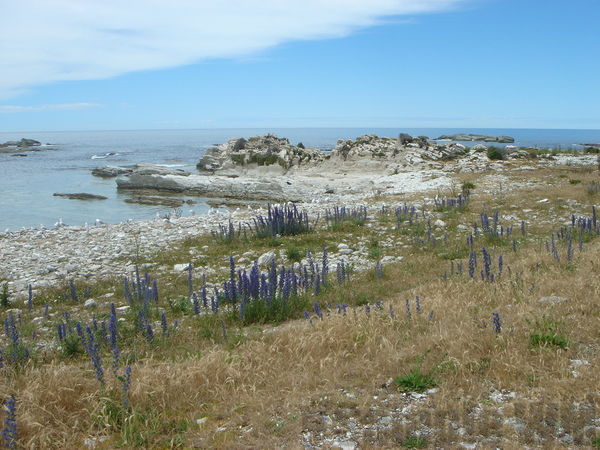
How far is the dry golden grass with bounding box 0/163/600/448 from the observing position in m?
4.62

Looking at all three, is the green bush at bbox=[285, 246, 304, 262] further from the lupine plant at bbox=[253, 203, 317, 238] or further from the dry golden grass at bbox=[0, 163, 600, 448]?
the dry golden grass at bbox=[0, 163, 600, 448]

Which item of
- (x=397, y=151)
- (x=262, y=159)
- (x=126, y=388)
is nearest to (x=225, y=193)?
(x=262, y=159)

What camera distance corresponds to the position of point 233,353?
20.9 ft

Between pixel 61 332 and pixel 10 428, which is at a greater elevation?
pixel 10 428

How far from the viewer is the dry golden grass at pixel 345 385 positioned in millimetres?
4621

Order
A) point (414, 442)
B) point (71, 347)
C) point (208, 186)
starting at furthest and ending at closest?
point (208, 186)
point (71, 347)
point (414, 442)

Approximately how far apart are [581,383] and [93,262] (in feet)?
37.6

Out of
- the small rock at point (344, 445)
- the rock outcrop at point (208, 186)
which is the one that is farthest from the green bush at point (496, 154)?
the small rock at point (344, 445)

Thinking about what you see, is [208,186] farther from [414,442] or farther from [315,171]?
[414,442]

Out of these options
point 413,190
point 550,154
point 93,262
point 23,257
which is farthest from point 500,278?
point 550,154

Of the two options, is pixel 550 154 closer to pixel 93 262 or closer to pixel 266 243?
pixel 266 243

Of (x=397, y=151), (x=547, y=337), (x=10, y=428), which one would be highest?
(x=397, y=151)

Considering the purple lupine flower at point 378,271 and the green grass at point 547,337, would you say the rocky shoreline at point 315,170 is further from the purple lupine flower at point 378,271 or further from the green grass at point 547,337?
the green grass at point 547,337

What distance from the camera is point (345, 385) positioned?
5.56 metres
